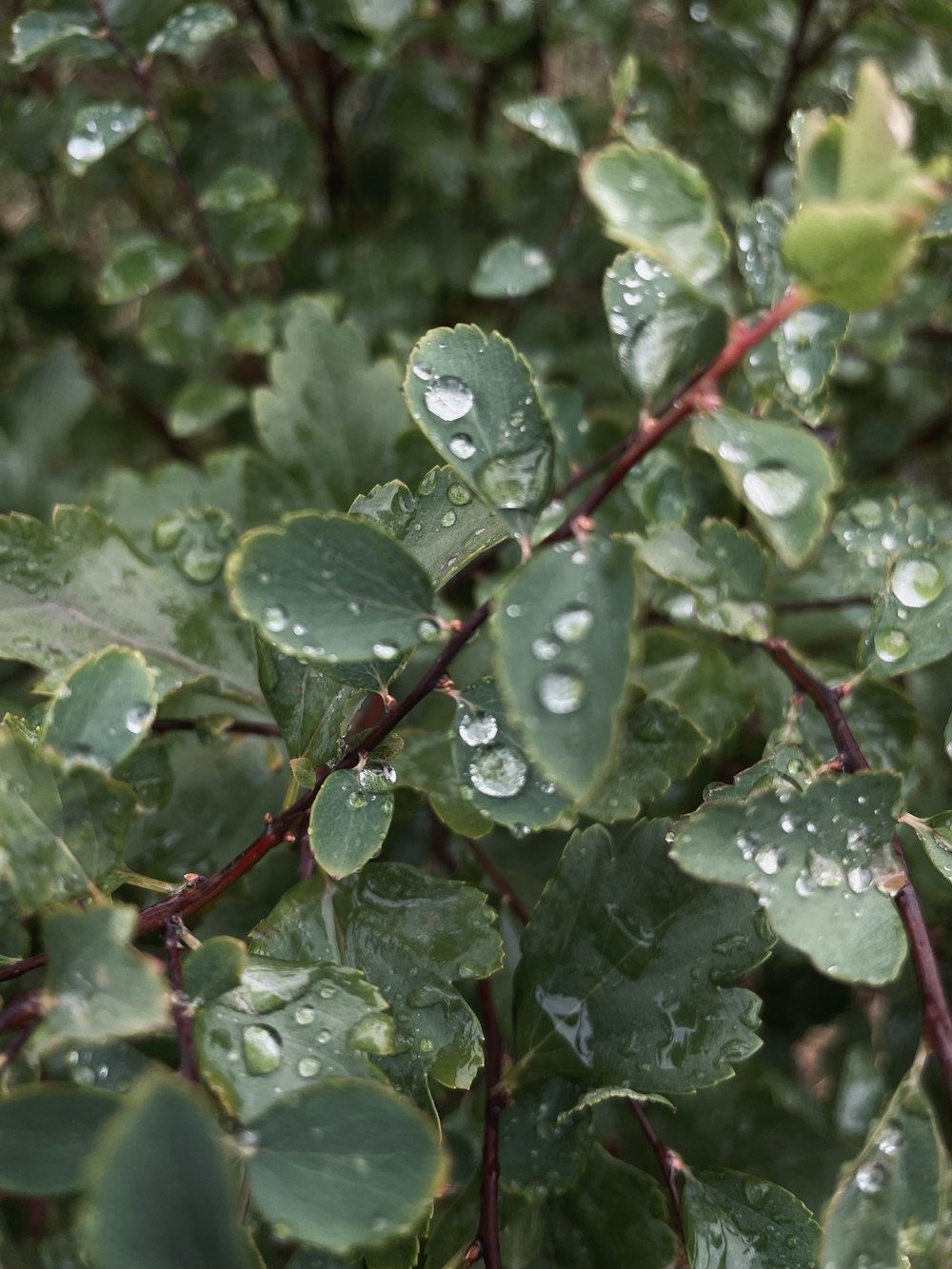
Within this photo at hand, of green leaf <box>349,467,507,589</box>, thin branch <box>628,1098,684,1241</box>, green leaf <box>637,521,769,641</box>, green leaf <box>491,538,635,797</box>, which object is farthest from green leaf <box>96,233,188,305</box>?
thin branch <box>628,1098,684,1241</box>

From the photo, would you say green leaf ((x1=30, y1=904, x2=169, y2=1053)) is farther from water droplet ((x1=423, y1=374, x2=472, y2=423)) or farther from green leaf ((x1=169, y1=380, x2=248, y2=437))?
green leaf ((x1=169, y1=380, x2=248, y2=437))

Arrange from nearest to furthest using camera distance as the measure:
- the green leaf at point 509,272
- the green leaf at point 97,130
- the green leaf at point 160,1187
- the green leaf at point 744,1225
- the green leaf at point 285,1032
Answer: the green leaf at point 160,1187 < the green leaf at point 285,1032 < the green leaf at point 744,1225 < the green leaf at point 97,130 < the green leaf at point 509,272

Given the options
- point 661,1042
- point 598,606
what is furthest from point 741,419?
point 661,1042

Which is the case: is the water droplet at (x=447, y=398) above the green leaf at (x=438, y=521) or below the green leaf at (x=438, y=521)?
above

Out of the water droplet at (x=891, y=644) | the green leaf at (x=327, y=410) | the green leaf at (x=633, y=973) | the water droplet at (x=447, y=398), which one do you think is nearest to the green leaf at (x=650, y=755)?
the green leaf at (x=633, y=973)

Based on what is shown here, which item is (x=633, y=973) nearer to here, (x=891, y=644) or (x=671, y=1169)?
(x=671, y=1169)

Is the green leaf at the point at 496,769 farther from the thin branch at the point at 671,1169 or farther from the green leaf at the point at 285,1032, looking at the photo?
the thin branch at the point at 671,1169
